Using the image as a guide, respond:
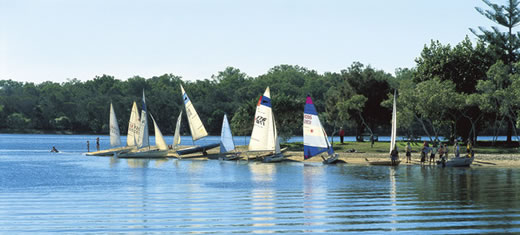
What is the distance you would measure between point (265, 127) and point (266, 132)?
1.60 ft

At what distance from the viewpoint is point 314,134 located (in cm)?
5909

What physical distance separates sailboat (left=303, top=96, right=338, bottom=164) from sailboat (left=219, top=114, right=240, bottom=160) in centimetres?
1045

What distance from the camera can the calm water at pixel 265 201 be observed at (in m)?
24.0

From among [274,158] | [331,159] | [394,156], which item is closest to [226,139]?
[274,158]

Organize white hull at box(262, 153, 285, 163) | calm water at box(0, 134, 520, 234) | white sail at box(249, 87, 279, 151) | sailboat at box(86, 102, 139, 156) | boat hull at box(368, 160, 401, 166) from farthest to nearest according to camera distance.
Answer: sailboat at box(86, 102, 139, 156)
white hull at box(262, 153, 285, 163)
white sail at box(249, 87, 279, 151)
boat hull at box(368, 160, 401, 166)
calm water at box(0, 134, 520, 234)

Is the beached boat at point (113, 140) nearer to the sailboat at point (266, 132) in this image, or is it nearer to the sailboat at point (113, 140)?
the sailboat at point (113, 140)

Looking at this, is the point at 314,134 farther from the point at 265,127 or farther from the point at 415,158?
the point at 415,158

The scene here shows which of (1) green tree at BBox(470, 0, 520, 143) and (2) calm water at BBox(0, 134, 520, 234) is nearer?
(2) calm water at BBox(0, 134, 520, 234)

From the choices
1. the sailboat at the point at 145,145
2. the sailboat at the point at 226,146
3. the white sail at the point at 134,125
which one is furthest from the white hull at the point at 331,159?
the white sail at the point at 134,125

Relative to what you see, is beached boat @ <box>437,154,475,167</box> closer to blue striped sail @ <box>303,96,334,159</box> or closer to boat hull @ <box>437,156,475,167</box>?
boat hull @ <box>437,156,475,167</box>

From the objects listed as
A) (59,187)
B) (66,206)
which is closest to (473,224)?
(66,206)

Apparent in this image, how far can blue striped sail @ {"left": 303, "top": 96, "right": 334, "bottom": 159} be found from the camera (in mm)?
59000

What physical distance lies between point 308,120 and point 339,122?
25902mm

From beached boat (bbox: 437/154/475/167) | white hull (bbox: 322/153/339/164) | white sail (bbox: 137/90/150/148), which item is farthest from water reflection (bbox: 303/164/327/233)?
white sail (bbox: 137/90/150/148)
